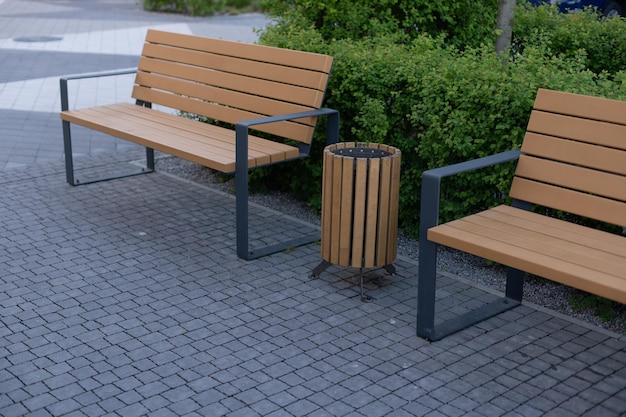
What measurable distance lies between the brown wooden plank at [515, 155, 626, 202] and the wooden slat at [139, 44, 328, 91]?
1616 millimetres

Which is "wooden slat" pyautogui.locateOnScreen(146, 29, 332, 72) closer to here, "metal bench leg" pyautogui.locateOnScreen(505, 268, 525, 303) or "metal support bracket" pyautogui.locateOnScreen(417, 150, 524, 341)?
"metal support bracket" pyautogui.locateOnScreen(417, 150, 524, 341)

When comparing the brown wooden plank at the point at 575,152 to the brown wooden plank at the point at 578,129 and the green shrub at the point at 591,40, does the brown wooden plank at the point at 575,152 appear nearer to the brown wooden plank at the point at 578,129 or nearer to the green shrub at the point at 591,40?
the brown wooden plank at the point at 578,129

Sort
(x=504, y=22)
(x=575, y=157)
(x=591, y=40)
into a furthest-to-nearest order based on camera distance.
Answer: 1. (x=591, y=40)
2. (x=504, y=22)
3. (x=575, y=157)

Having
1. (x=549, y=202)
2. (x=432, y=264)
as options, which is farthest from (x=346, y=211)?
(x=549, y=202)

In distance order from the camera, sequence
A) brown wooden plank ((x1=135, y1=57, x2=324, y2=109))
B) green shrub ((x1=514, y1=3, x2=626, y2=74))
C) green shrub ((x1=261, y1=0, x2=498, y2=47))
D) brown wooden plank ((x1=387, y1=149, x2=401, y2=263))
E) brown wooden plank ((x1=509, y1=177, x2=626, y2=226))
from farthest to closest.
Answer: green shrub ((x1=261, y1=0, x2=498, y2=47))
green shrub ((x1=514, y1=3, x2=626, y2=74))
brown wooden plank ((x1=135, y1=57, x2=324, y2=109))
brown wooden plank ((x1=387, y1=149, x2=401, y2=263))
brown wooden plank ((x1=509, y1=177, x2=626, y2=226))

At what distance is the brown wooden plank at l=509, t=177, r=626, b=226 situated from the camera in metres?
4.48

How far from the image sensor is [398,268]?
568 centimetres

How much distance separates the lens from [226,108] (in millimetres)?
6637

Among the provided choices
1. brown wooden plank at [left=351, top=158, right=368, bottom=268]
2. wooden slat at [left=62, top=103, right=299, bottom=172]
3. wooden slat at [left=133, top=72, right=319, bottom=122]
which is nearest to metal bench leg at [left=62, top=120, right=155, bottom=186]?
wooden slat at [left=62, top=103, right=299, bottom=172]

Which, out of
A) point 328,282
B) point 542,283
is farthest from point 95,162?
point 542,283

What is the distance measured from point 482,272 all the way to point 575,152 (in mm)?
1233

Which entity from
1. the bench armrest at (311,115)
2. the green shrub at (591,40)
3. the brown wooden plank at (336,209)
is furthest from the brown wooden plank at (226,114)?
the green shrub at (591,40)

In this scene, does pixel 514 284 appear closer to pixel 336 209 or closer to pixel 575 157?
pixel 575 157

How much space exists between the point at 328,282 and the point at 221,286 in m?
0.66
